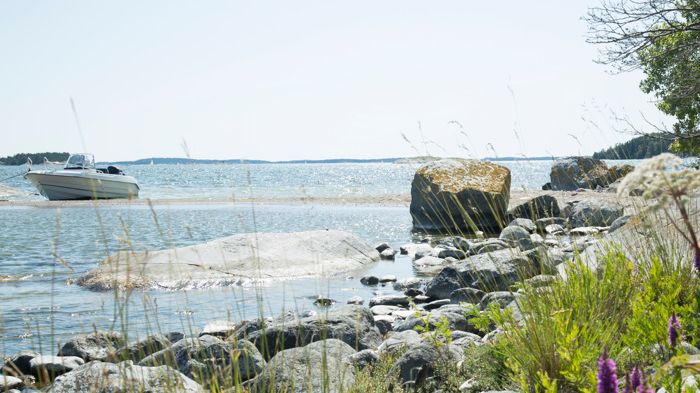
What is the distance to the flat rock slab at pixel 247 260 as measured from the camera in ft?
32.6

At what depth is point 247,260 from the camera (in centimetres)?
1072

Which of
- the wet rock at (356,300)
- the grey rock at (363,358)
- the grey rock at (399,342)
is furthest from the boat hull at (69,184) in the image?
the grey rock at (363,358)

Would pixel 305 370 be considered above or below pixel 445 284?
above

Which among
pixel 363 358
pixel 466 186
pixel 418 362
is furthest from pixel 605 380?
pixel 466 186

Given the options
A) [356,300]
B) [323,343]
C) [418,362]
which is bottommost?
[356,300]

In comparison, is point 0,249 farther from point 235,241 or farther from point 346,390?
point 346,390

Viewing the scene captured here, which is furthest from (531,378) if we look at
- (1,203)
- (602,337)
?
(1,203)

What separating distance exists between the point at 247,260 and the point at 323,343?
799 cm

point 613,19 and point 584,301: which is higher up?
point 613,19

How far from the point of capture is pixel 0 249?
14.4 m

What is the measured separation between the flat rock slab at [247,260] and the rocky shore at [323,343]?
1273 millimetres

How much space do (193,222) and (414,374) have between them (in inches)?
729

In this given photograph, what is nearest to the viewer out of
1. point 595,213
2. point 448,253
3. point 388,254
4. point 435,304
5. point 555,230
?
point 435,304

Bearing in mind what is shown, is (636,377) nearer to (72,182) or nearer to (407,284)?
(407,284)
